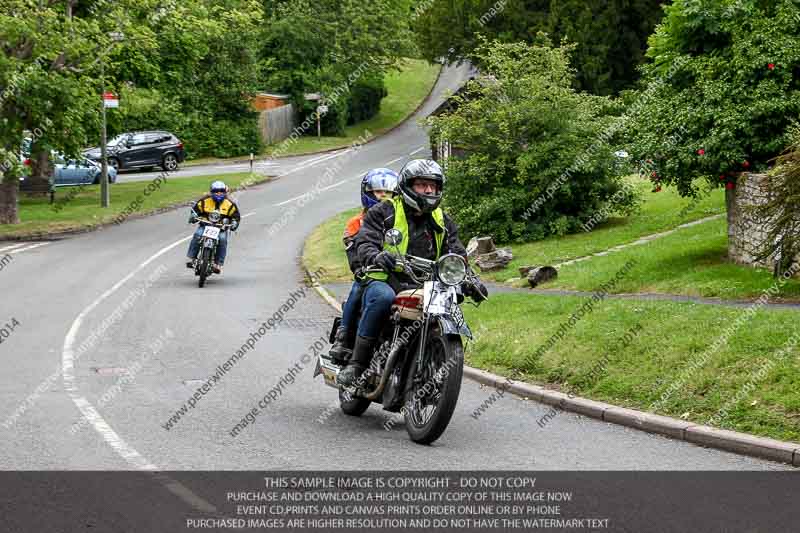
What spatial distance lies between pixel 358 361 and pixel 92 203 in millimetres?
31157

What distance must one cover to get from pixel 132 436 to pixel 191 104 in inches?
2044

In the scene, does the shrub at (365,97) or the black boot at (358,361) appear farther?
the shrub at (365,97)

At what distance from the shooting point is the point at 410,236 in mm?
9320

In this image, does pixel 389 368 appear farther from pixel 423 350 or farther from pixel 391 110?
pixel 391 110

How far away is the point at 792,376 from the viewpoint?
9.42 metres

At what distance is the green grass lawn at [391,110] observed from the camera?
Result: 204 ft

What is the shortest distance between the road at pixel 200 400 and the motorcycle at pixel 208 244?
1.56 feet

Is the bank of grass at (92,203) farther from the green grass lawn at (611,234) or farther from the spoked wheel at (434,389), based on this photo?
the spoked wheel at (434,389)

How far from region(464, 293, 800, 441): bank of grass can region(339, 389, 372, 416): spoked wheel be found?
2.18m

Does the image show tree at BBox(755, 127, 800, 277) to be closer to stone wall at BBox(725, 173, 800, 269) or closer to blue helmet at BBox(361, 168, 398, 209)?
Result: stone wall at BBox(725, 173, 800, 269)

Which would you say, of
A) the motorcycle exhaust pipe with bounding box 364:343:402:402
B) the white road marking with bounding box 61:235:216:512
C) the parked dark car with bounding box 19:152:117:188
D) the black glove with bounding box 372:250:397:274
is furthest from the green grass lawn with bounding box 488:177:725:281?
the parked dark car with bounding box 19:152:117:188

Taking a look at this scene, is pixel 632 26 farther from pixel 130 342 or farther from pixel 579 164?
pixel 130 342

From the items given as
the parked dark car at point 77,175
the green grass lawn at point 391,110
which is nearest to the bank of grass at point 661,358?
the parked dark car at point 77,175

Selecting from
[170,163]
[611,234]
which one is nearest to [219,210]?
[611,234]
